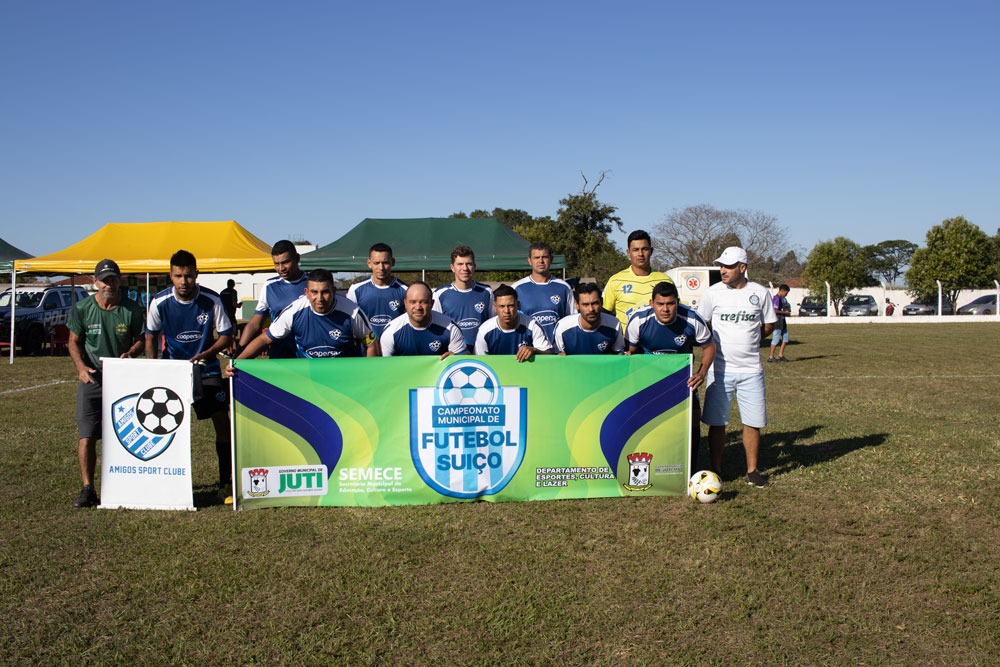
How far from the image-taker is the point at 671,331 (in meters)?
6.05

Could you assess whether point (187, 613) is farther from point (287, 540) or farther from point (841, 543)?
point (841, 543)

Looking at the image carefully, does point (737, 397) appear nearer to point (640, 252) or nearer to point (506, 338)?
point (640, 252)

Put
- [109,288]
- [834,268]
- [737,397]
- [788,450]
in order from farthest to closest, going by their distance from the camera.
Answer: [834,268]
[788,450]
[737,397]
[109,288]

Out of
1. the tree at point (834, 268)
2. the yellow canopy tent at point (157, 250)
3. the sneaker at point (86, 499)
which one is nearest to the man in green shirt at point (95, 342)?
the sneaker at point (86, 499)

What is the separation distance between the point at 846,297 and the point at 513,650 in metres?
58.3

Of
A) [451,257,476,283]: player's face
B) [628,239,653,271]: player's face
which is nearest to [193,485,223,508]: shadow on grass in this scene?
[451,257,476,283]: player's face

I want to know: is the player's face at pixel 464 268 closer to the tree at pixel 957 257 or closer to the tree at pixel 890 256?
the tree at pixel 957 257

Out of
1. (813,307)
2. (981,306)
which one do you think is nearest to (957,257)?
(981,306)

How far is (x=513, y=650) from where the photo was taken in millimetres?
3443

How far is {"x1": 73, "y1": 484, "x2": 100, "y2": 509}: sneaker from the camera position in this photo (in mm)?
5590

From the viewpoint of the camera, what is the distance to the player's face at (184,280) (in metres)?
5.82

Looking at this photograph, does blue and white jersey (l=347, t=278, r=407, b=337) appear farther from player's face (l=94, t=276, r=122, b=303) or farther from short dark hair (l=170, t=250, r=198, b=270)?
player's face (l=94, t=276, r=122, b=303)

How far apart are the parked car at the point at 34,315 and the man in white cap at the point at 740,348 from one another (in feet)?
60.0

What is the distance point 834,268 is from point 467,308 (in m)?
56.9
